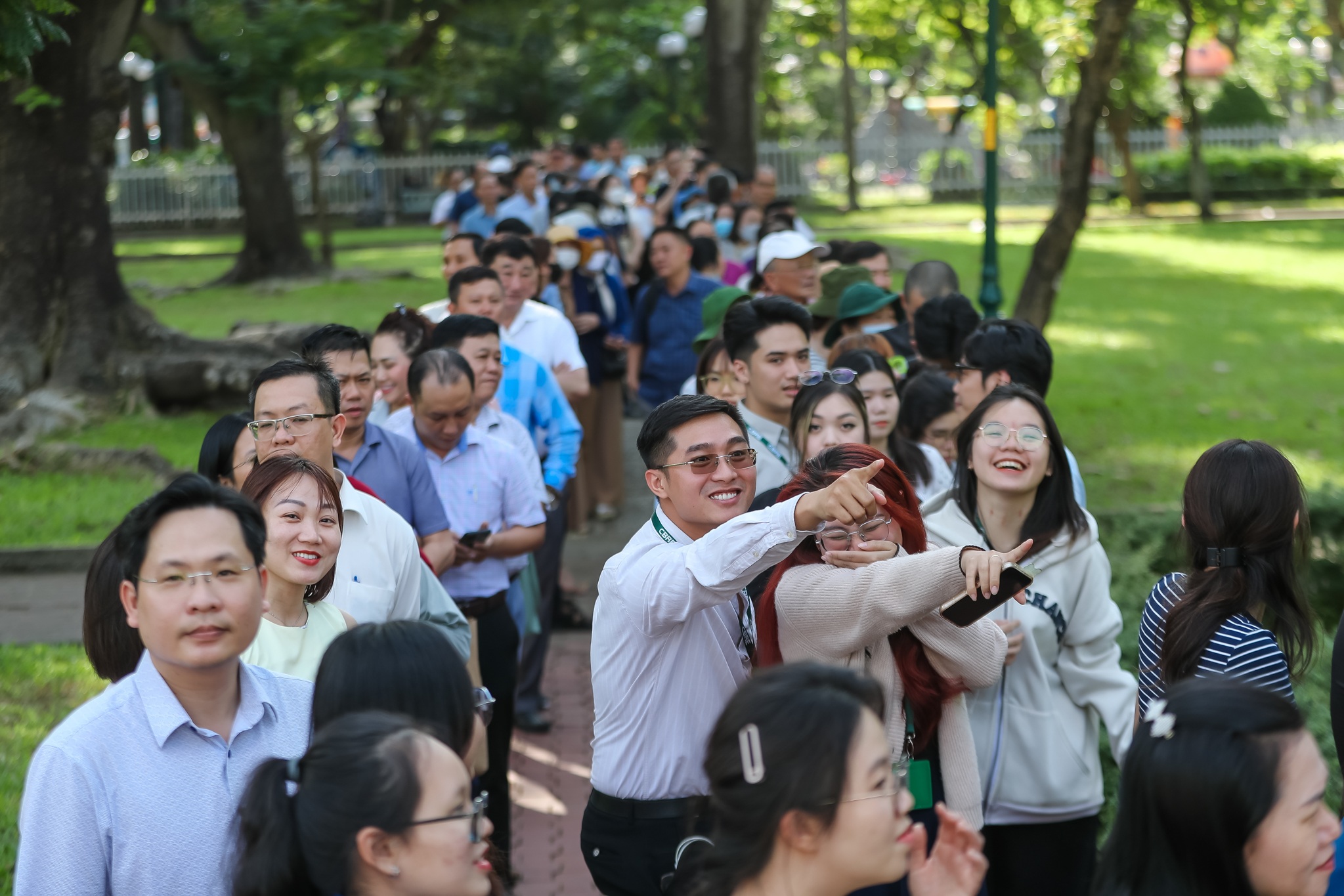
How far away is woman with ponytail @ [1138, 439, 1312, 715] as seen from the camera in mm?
3467

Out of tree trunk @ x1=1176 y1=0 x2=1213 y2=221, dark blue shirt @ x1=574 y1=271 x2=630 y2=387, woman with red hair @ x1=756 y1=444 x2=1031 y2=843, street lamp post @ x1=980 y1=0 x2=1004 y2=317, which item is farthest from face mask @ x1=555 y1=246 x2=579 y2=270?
tree trunk @ x1=1176 y1=0 x2=1213 y2=221

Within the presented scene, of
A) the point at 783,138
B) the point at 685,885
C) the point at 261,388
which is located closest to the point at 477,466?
the point at 261,388

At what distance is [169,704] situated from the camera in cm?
287

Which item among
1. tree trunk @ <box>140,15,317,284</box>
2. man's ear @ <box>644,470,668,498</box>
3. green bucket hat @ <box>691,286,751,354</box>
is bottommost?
man's ear @ <box>644,470,668,498</box>

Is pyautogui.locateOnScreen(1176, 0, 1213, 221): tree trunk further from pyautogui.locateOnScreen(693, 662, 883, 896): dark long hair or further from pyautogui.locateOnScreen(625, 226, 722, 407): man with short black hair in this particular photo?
pyautogui.locateOnScreen(693, 662, 883, 896): dark long hair

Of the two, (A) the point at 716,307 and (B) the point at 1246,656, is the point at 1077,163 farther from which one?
(B) the point at 1246,656

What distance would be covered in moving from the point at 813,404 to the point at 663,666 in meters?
1.68

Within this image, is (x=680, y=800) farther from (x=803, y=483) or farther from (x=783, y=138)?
(x=783, y=138)

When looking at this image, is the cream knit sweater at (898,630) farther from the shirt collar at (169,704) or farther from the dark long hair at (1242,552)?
the shirt collar at (169,704)

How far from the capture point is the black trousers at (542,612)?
7.16 metres

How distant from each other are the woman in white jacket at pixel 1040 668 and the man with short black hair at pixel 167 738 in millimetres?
2154

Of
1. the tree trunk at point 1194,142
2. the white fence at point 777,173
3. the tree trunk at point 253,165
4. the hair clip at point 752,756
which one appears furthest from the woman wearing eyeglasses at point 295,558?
the tree trunk at point 1194,142

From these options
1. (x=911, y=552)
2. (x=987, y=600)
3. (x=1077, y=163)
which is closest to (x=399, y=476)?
(x=911, y=552)

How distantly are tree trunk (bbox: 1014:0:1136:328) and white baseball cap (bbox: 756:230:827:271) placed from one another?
3341 mm
